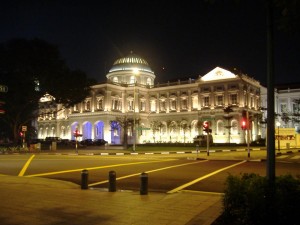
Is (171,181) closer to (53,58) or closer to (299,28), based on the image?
(299,28)

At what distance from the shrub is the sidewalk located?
2.42ft

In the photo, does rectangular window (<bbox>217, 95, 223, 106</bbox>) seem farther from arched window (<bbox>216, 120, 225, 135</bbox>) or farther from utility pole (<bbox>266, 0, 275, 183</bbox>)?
utility pole (<bbox>266, 0, 275, 183</bbox>)

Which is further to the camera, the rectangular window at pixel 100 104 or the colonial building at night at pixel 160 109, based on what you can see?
the rectangular window at pixel 100 104

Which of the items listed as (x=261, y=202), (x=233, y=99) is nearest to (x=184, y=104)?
(x=233, y=99)

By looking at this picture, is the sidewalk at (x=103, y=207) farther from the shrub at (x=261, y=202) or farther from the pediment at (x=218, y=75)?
the pediment at (x=218, y=75)

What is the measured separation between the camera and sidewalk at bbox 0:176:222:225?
806 centimetres

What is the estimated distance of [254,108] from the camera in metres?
90.9

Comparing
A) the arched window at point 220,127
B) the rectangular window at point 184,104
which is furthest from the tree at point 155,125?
the arched window at point 220,127

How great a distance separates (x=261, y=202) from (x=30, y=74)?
5185 centimetres

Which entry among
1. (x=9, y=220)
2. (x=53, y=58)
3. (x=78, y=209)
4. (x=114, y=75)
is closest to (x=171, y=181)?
(x=78, y=209)

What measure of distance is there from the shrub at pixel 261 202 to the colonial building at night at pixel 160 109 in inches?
2928

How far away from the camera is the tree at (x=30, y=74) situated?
53.0m

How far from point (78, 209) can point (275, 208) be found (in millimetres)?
4803

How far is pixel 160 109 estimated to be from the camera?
101375 millimetres
